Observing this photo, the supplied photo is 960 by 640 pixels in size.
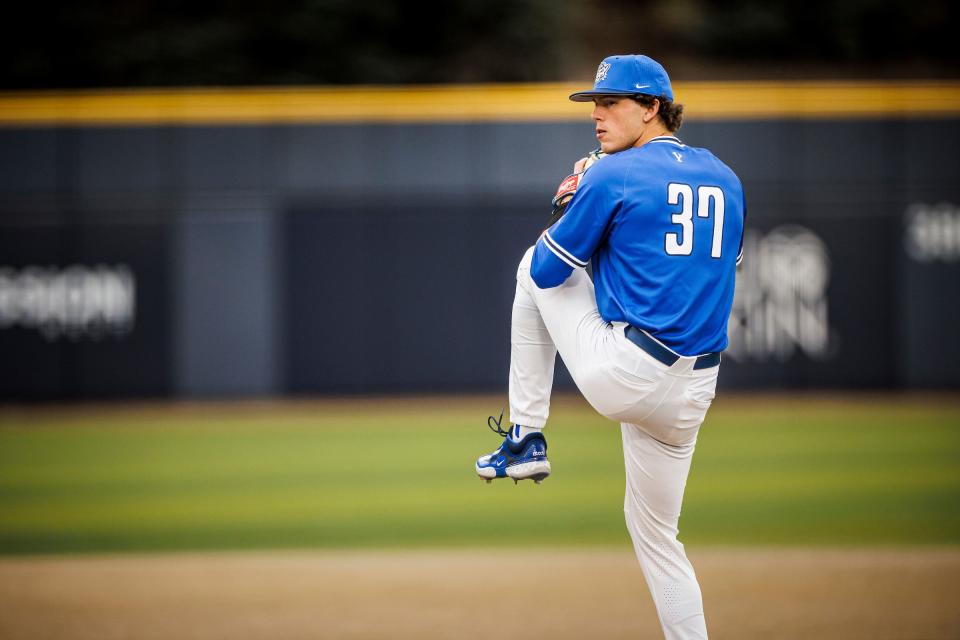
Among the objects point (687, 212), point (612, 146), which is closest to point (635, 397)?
point (687, 212)

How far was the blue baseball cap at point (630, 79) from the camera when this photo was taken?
11.3 feet

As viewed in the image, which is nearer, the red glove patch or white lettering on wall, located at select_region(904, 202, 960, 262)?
the red glove patch

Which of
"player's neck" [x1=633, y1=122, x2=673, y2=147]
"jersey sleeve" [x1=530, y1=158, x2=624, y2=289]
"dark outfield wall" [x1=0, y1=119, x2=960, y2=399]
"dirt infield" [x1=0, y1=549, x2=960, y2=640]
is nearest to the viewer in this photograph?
"jersey sleeve" [x1=530, y1=158, x2=624, y2=289]

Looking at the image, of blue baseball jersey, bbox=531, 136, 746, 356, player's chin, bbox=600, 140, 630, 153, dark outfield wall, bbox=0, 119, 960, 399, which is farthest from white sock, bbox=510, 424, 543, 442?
dark outfield wall, bbox=0, 119, 960, 399

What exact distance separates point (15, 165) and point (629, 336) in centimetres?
1395

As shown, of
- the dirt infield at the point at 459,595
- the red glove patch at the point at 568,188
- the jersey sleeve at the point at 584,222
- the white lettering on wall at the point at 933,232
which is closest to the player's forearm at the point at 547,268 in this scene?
the jersey sleeve at the point at 584,222

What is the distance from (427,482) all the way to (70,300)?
8059 millimetres

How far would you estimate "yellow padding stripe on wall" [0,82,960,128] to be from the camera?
15578mm

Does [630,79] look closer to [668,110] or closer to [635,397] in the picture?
[668,110]

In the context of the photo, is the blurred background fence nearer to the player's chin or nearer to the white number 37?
the player's chin

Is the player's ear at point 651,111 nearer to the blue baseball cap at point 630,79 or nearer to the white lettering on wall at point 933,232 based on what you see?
the blue baseball cap at point 630,79

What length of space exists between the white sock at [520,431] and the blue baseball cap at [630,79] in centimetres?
100

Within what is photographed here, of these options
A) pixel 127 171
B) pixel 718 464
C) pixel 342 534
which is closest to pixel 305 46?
pixel 127 171

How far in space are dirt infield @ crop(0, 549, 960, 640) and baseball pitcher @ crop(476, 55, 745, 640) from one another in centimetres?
175
